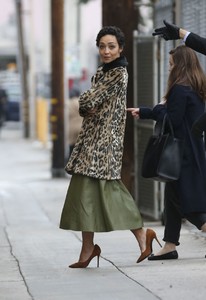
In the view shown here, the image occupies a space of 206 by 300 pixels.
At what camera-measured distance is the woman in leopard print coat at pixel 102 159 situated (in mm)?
8117

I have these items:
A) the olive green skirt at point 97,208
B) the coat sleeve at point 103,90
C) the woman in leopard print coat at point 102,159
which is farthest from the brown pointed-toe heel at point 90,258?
the coat sleeve at point 103,90

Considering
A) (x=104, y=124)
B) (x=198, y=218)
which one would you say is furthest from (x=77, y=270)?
(x=104, y=124)

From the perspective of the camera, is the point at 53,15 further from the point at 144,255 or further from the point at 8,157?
the point at 144,255

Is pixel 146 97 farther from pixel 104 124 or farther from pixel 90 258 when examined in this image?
pixel 90 258

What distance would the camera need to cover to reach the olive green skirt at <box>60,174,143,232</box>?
809cm

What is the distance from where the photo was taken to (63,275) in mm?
8062

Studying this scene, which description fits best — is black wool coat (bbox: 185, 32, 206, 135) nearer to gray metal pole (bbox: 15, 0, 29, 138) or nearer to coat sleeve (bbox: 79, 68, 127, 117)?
coat sleeve (bbox: 79, 68, 127, 117)

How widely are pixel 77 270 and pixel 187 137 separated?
1.36m

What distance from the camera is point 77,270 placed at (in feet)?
27.2

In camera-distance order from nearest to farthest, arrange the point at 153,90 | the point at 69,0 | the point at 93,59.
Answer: the point at 153,90 < the point at 93,59 < the point at 69,0

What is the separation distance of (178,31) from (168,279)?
187 cm

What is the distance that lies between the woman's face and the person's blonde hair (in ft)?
1.56

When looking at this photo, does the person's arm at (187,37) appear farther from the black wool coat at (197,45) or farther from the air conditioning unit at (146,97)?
the air conditioning unit at (146,97)

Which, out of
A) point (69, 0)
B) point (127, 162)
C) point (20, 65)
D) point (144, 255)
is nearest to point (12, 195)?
point (127, 162)
